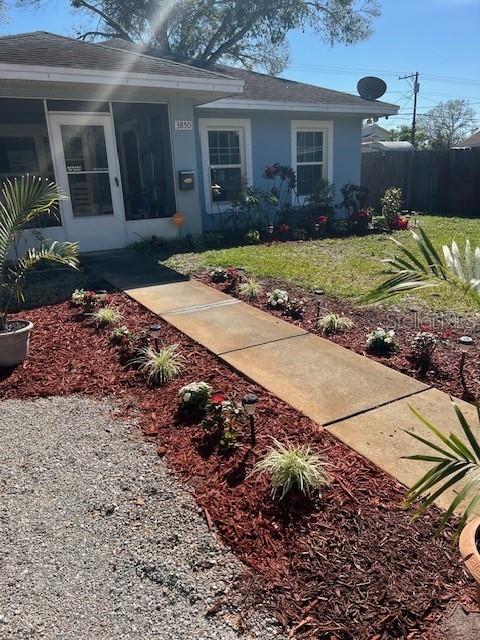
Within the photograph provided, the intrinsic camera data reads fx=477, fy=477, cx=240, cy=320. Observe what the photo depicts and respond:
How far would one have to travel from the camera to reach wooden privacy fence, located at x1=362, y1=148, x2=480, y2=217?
14.2 metres

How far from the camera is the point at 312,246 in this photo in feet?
31.3

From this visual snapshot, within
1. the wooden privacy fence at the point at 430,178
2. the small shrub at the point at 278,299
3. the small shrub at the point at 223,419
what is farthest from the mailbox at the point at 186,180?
the wooden privacy fence at the point at 430,178

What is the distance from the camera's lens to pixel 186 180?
937 cm

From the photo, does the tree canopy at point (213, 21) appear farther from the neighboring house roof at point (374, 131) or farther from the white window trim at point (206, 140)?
the neighboring house roof at point (374, 131)

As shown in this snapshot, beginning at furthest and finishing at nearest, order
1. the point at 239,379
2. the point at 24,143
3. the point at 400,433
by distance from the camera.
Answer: the point at 24,143 < the point at 239,379 < the point at 400,433

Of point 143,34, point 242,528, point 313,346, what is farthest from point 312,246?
point 143,34

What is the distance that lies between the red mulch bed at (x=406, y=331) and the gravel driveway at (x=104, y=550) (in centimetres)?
218

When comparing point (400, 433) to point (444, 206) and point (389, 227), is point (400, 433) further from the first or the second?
point (444, 206)

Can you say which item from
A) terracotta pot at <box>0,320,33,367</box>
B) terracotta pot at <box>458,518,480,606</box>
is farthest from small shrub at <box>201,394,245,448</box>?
terracotta pot at <box>0,320,33,367</box>

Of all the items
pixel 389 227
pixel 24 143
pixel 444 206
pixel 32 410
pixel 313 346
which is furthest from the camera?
pixel 444 206

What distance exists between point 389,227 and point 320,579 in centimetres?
1047

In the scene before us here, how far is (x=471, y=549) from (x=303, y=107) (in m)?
10.9

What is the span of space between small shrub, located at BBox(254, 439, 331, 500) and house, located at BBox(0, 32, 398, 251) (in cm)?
700

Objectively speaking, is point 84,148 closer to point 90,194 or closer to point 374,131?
point 90,194
